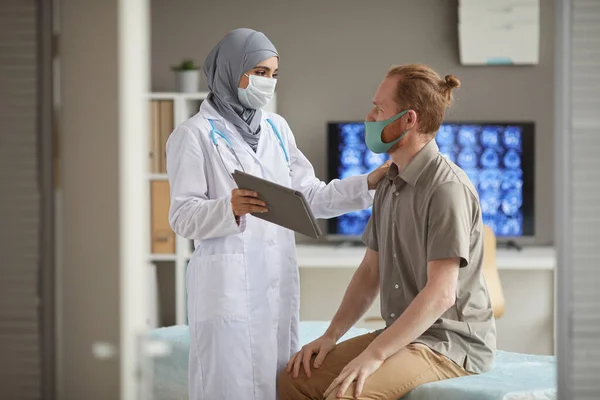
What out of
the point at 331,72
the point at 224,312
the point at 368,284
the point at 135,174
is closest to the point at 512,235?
the point at 331,72

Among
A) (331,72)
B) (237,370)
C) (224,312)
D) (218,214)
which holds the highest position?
(331,72)

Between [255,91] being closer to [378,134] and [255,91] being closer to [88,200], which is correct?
[378,134]

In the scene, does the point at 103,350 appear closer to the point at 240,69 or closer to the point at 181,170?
the point at 181,170

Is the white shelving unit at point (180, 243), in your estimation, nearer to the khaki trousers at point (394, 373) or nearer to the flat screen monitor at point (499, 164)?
the flat screen monitor at point (499, 164)

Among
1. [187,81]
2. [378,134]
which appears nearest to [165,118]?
[187,81]

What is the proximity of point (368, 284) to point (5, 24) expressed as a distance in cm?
123

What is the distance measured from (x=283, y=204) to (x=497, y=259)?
2.48 metres

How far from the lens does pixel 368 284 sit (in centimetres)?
225

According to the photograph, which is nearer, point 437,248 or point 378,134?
point 437,248

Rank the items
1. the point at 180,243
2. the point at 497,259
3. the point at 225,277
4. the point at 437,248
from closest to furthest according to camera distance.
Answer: the point at 437,248 → the point at 225,277 → the point at 497,259 → the point at 180,243

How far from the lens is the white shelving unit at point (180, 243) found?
179 inches

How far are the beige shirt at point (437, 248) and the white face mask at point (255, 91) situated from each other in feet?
1.51

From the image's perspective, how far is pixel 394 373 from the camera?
1932mm

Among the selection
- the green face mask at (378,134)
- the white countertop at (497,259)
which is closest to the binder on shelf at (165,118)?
the white countertop at (497,259)
